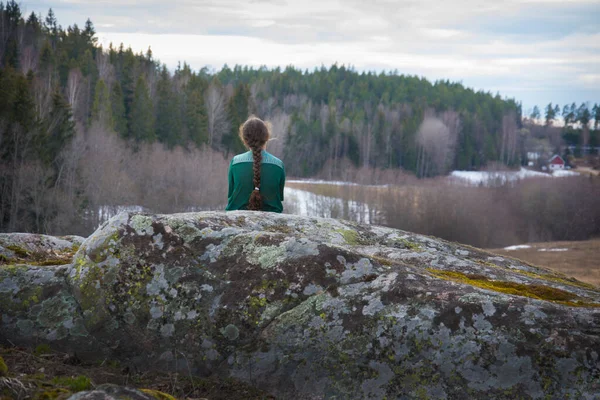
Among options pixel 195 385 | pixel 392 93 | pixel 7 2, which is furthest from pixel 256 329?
pixel 392 93

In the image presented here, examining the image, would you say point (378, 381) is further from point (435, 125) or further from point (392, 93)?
point (392, 93)

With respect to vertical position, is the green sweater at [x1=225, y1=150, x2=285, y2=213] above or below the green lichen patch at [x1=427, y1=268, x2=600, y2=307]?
above

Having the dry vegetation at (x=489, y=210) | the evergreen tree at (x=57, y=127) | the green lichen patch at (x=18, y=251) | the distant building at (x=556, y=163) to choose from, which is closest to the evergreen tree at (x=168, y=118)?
the dry vegetation at (x=489, y=210)

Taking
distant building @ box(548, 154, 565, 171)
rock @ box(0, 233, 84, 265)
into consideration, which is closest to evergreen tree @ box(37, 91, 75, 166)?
rock @ box(0, 233, 84, 265)

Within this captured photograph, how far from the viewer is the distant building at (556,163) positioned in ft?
454

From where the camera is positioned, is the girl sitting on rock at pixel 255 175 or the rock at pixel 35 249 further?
the girl sitting on rock at pixel 255 175

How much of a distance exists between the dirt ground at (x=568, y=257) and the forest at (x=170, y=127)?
107 ft

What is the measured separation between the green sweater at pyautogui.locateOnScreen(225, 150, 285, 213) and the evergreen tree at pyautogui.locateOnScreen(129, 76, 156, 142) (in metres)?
69.1

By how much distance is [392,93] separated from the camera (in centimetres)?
16888

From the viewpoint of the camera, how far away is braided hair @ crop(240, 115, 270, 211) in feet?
21.0

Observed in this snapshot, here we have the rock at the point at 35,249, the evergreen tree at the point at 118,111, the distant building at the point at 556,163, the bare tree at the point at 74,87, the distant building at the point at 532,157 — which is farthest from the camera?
the distant building at the point at 532,157

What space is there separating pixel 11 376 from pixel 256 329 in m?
1.63

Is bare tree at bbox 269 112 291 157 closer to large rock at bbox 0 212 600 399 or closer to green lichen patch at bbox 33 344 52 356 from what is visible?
large rock at bbox 0 212 600 399

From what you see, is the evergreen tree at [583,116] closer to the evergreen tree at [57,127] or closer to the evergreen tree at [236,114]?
the evergreen tree at [236,114]
